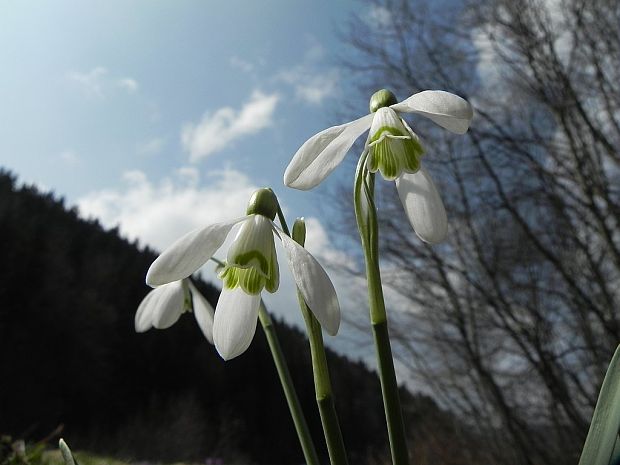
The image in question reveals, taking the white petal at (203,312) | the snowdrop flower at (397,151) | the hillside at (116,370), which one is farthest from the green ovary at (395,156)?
the hillside at (116,370)

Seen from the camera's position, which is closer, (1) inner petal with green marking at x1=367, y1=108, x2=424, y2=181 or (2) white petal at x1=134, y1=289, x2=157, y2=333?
(1) inner petal with green marking at x1=367, y1=108, x2=424, y2=181

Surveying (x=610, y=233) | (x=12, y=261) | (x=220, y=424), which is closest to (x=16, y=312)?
(x=12, y=261)

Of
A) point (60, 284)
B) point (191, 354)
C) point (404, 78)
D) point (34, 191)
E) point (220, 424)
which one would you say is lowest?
point (220, 424)

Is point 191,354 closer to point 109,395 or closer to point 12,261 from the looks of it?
point 109,395

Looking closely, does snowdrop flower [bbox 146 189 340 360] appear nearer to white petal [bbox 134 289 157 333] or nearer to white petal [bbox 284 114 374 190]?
white petal [bbox 284 114 374 190]

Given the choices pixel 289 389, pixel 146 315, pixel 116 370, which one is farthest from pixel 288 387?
pixel 116 370

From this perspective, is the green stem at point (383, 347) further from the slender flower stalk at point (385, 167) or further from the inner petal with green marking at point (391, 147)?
the inner petal with green marking at point (391, 147)

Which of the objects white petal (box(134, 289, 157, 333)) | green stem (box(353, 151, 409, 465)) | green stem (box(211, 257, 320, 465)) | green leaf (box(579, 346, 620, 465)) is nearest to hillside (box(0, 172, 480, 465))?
white petal (box(134, 289, 157, 333))
